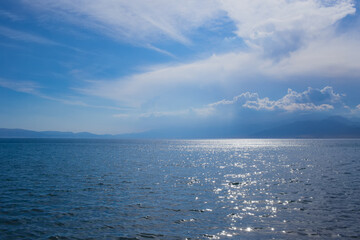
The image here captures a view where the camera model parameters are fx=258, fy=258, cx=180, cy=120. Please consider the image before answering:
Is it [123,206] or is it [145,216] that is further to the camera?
[123,206]

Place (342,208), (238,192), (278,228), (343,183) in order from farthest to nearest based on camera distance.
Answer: (343,183) < (238,192) < (342,208) < (278,228)

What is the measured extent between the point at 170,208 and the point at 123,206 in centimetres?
531

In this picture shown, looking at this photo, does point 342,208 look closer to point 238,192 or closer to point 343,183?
point 238,192

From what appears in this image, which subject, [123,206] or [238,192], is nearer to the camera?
[123,206]

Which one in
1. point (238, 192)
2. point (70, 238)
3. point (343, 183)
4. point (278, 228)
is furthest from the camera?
point (343, 183)

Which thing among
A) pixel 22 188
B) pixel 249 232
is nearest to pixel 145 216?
pixel 249 232

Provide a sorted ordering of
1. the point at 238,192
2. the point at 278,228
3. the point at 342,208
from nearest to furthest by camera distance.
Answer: the point at 278,228, the point at 342,208, the point at 238,192

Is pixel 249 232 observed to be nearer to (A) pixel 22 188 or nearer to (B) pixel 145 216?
(B) pixel 145 216

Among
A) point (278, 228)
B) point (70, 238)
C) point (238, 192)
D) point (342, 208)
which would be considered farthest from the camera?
point (238, 192)

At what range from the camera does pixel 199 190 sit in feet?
123

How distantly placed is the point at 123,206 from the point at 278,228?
16115 millimetres

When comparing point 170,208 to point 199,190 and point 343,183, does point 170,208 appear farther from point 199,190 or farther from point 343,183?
point 343,183

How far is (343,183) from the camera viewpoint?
140ft

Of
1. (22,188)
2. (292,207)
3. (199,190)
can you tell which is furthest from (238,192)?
(22,188)
